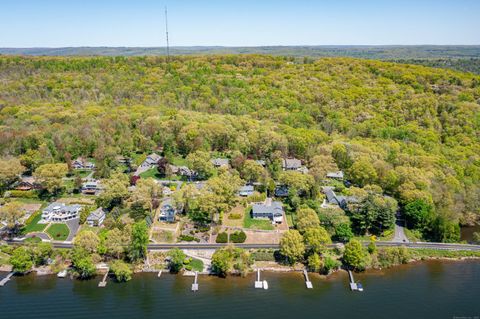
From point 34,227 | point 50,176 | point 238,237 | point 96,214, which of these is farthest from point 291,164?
point 34,227

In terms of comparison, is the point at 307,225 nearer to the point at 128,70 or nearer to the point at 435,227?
the point at 435,227

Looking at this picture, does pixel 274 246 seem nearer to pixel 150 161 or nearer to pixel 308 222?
pixel 308 222

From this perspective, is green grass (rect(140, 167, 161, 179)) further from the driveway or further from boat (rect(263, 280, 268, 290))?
boat (rect(263, 280, 268, 290))

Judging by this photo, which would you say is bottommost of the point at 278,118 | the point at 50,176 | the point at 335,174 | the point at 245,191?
the point at 245,191

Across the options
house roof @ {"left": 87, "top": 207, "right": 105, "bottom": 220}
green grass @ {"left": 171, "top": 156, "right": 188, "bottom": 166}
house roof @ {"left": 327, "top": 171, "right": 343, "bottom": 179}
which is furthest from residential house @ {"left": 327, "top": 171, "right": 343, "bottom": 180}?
house roof @ {"left": 87, "top": 207, "right": 105, "bottom": 220}

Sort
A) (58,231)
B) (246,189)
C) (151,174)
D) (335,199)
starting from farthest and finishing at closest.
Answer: (151,174) → (246,189) → (335,199) → (58,231)

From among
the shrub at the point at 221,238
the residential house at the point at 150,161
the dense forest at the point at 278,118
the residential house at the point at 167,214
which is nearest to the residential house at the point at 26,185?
the dense forest at the point at 278,118
